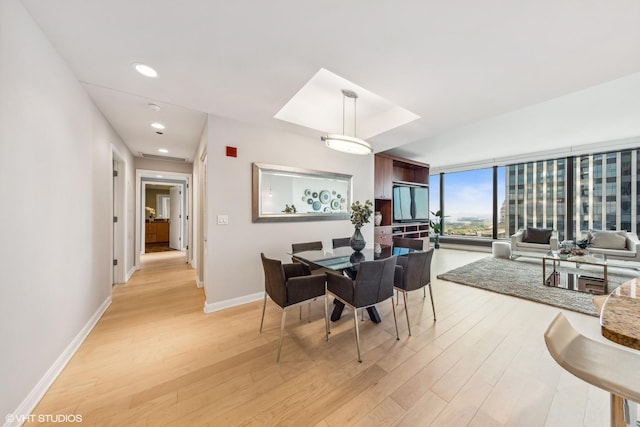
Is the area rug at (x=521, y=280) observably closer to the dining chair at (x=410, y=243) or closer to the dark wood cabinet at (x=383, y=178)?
the dining chair at (x=410, y=243)

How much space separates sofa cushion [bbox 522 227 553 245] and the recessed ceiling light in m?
7.55

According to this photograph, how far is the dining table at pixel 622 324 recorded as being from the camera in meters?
0.65

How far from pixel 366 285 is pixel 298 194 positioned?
6.46ft

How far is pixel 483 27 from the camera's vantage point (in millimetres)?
1493

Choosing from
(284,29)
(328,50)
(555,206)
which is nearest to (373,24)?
(328,50)

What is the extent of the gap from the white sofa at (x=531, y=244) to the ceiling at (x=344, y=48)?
3.30m

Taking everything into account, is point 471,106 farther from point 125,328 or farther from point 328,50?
point 125,328

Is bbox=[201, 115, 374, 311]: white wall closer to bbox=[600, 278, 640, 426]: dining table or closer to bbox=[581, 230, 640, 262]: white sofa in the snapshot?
bbox=[600, 278, 640, 426]: dining table

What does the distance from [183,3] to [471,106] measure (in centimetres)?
284

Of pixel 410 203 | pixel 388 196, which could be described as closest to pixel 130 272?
pixel 388 196

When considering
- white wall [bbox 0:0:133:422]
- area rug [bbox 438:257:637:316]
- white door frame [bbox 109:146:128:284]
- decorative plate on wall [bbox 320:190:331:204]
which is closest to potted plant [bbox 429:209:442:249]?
area rug [bbox 438:257:637:316]

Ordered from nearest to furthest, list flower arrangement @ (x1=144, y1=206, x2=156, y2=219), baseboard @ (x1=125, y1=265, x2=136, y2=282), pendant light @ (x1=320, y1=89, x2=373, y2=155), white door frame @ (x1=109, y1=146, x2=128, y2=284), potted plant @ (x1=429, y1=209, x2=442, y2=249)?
pendant light @ (x1=320, y1=89, x2=373, y2=155), white door frame @ (x1=109, y1=146, x2=128, y2=284), baseboard @ (x1=125, y1=265, x2=136, y2=282), potted plant @ (x1=429, y1=209, x2=442, y2=249), flower arrangement @ (x1=144, y1=206, x2=156, y2=219)

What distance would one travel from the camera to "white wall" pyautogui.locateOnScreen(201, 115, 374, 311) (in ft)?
9.22

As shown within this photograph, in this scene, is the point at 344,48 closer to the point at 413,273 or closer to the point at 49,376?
the point at 413,273
